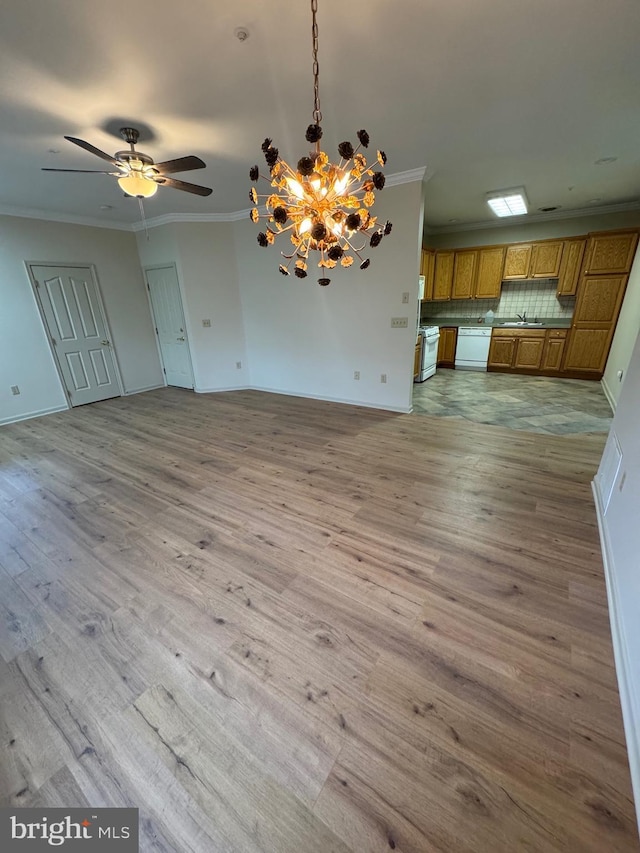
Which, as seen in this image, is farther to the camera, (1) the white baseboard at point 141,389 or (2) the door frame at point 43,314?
(1) the white baseboard at point 141,389

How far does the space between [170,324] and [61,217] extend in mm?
1881

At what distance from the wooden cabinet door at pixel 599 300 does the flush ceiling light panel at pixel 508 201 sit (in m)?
1.61

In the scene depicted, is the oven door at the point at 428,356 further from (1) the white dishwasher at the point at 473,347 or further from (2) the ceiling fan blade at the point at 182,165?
(2) the ceiling fan blade at the point at 182,165

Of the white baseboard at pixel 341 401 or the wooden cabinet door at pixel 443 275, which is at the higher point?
the wooden cabinet door at pixel 443 275

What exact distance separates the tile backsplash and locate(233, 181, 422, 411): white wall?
11.4ft

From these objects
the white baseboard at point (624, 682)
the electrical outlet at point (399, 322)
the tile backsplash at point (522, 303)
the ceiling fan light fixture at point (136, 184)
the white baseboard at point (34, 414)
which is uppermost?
the ceiling fan light fixture at point (136, 184)

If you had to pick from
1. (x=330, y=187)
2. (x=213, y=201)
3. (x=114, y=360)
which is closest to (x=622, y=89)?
(x=330, y=187)

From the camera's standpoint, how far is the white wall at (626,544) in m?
1.17

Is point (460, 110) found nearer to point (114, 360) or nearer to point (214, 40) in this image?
point (214, 40)

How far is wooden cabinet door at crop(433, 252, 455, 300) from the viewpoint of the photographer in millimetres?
6258

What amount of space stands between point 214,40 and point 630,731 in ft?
11.5

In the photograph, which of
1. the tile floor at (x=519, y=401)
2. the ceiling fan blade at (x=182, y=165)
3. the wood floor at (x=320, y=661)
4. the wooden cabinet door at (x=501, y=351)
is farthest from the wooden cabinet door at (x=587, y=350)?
the ceiling fan blade at (x=182, y=165)

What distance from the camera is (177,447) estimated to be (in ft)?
11.6

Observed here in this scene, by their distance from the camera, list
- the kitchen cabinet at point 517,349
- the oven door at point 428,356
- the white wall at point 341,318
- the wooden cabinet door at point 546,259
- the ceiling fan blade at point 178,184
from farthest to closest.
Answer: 1. the kitchen cabinet at point 517,349
2. the oven door at point 428,356
3. the wooden cabinet door at point 546,259
4. the white wall at point 341,318
5. the ceiling fan blade at point 178,184
